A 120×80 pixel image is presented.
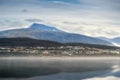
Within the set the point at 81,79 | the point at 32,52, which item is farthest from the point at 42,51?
the point at 81,79

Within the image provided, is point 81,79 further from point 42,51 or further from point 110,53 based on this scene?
point 110,53

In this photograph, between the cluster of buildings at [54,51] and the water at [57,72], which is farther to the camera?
the cluster of buildings at [54,51]

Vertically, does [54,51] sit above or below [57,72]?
above

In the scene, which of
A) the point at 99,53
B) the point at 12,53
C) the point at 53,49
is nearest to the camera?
the point at 12,53

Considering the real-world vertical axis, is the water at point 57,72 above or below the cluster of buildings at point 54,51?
below

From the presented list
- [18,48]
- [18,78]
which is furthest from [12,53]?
[18,78]

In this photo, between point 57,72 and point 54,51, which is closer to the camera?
point 57,72

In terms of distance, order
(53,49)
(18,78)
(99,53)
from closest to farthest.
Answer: (18,78)
(53,49)
(99,53)

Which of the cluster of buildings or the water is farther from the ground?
the cluster of buildings

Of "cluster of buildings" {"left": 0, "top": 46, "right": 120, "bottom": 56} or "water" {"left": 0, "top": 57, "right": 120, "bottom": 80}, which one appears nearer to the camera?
"water" {"left": 0, "top": 57, "right": 120, "bottom": 80}

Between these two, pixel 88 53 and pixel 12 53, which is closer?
pixel 12 53
